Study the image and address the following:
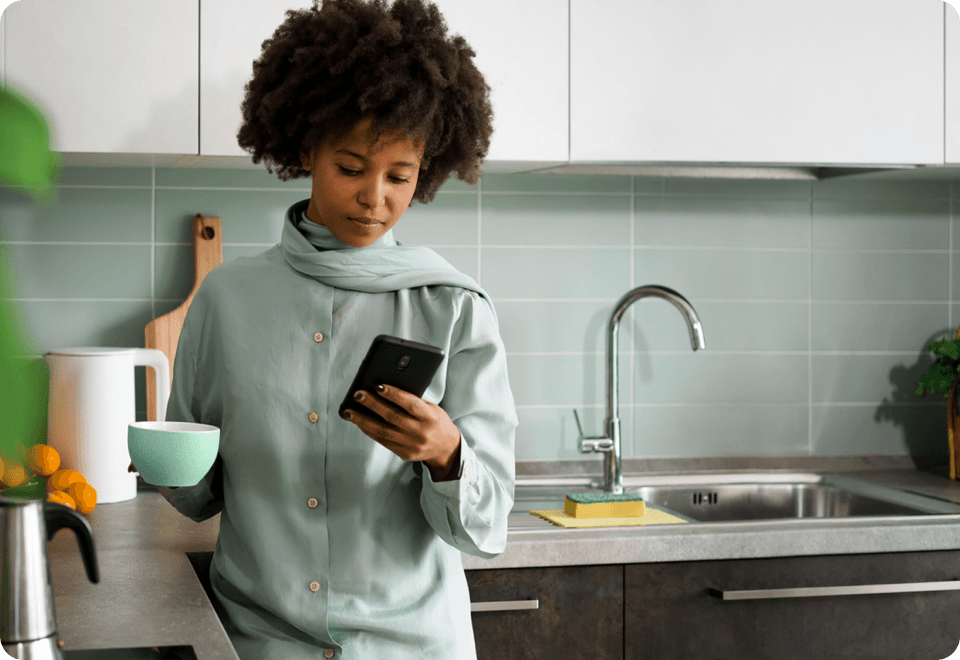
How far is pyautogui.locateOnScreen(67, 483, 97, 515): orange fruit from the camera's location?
154cm

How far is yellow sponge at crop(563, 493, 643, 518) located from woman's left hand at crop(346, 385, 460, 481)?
35.8 inches

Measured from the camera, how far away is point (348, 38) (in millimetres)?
1005

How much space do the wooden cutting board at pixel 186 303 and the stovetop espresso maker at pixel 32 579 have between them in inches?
50.2

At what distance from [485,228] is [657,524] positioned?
0.79 meters

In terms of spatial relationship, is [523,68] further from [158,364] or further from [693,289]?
[158,364]

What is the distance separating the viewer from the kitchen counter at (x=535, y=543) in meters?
1.11

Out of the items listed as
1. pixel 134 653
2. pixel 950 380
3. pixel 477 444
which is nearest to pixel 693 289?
pixel 950 380

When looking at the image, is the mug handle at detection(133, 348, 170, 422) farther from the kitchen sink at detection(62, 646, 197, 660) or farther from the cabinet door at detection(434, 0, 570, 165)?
the kitchen sink at detection(62, 646, 197, 660)

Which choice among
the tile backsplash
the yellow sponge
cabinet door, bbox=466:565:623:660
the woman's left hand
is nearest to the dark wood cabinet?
cabinet door, bbox=466:565:623:660

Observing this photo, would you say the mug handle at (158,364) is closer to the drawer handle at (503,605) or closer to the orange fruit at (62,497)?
the orange fruit at (62,497)

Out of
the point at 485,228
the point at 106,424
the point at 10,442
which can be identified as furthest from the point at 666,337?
the point at 10,442

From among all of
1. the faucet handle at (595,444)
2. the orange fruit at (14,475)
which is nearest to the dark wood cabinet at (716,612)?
the faucet handle at (595,444)

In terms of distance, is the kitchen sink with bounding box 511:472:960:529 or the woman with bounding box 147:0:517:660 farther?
the kitchen sink with bounding box 511:472:960:529

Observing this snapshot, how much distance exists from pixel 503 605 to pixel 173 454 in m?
0.77
